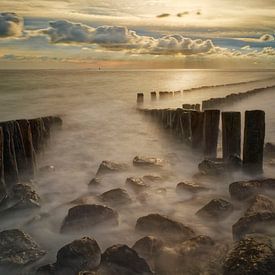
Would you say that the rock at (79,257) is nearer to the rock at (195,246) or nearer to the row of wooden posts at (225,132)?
the rock at (195,246)

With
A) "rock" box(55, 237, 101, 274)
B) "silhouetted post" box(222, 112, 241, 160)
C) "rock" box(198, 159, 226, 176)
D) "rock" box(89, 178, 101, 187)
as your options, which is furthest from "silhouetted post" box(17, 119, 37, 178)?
"silhouetted post" box(222, 112, 241, 160)

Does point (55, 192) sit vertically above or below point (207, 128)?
below

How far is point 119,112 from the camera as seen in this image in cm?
1803

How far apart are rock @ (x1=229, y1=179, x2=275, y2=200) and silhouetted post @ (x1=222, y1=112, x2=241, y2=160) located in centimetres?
140

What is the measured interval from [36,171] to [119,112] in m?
10.8

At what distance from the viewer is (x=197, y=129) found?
28.3ft

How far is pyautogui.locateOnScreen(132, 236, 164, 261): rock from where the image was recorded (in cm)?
409

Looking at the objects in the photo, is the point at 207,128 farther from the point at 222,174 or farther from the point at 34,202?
the point at 34,202

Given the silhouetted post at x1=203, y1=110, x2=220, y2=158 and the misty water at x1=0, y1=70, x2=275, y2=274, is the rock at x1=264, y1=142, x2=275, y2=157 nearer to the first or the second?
the misty water at x1=0, y1=70, x2=275, y2=274

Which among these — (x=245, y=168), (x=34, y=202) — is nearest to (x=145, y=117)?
(x=245, y=168)

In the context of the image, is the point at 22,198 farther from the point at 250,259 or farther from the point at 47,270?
the point at 250,259

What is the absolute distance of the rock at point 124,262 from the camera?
3.76 metres

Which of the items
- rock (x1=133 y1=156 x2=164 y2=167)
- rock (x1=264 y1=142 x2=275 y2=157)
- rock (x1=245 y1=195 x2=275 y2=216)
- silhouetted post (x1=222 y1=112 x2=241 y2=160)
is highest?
silhouetted post (x1=222 y1=112 x2=241 y2=160)

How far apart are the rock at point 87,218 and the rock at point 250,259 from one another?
1844 millimetres
